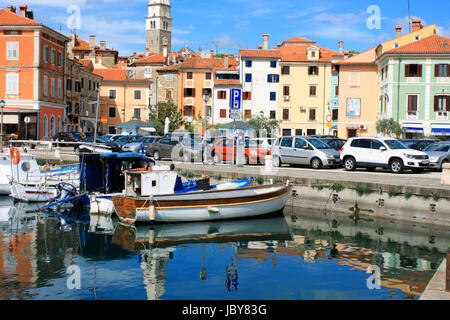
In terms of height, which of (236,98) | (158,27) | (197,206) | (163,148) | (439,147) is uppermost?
(158,27)

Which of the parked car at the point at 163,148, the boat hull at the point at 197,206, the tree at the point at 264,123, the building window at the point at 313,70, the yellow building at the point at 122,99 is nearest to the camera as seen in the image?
the boat hull at the point at 197,206

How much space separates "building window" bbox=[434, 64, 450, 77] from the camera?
4812cm

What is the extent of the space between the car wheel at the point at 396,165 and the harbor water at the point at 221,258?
17.1ft

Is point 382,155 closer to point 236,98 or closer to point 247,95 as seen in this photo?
point 236,98

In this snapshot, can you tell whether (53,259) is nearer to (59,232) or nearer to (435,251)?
(59,232)

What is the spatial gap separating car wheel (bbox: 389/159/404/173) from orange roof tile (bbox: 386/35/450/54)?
89.8ft

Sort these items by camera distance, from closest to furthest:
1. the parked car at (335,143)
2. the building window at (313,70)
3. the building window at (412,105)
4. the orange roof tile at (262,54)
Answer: the parked car at (335,143) < the building window at (412,105) < the building window at (313,70) < the orange roof tile at (262,54)

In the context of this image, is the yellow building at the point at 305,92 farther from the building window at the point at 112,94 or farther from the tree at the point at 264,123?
the building window at the point at 112,94

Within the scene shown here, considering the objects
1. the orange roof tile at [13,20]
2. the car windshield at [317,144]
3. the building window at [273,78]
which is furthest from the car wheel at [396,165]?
the building window at [273,78]

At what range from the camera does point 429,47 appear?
49.2 meters

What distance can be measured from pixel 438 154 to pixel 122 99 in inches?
2369

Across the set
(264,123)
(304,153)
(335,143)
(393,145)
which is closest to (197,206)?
(304,153)

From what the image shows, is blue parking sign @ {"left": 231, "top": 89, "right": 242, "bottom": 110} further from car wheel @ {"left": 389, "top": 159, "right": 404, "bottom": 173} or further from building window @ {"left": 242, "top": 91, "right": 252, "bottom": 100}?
building window @ {"left": 242, "top": 91, "right": 252, "bottom": 100}

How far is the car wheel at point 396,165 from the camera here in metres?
25.1
